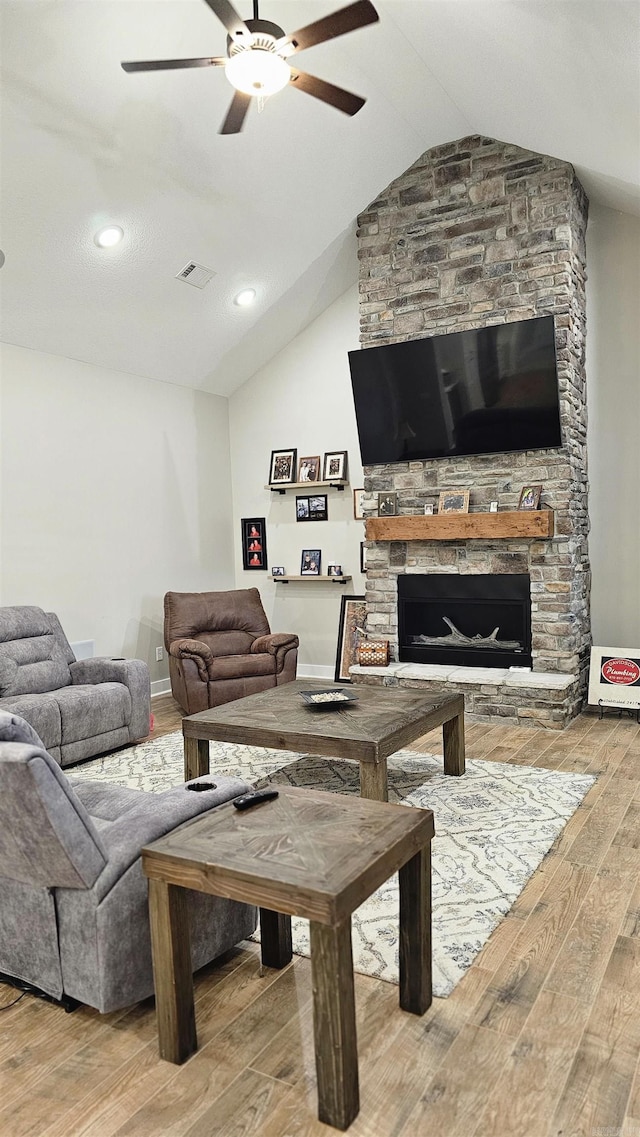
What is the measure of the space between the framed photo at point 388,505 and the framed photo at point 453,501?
14.9 inches

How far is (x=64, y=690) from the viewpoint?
15.9ft

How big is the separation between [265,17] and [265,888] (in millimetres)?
4445

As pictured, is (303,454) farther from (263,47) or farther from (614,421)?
(263,47)

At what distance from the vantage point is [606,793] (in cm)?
383

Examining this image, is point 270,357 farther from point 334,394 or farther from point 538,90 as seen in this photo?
point 538,90

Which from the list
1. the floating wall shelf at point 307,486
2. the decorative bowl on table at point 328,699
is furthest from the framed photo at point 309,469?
the decorative bowl on table at point 328,699

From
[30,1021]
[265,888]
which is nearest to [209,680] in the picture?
[30,1021]

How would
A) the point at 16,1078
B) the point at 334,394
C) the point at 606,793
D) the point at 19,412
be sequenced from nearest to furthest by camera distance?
the point at 16,1078 → the point at 606,793 → the point at 19,412 → the point at 334,394

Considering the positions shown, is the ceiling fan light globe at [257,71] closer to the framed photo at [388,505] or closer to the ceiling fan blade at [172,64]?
the ceiling fan blade at [172,64]

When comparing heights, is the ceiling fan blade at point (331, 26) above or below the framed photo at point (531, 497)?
above

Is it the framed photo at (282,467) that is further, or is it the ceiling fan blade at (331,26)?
the framed photo at (282,467)

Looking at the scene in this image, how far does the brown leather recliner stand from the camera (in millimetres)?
5590

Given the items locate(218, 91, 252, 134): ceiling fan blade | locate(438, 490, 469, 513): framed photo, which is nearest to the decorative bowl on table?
locate(438, 490, 469, 513): framed photo

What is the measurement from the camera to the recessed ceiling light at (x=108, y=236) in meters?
4.86
